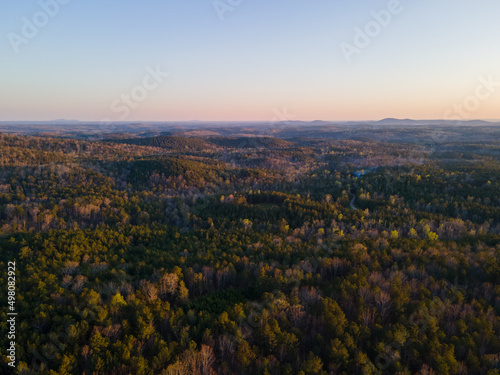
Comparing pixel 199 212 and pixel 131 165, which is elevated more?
pixel 131 165

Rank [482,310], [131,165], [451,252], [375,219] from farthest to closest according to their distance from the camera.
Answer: [131,165] → [375,219] → [451,252] → [482,310]

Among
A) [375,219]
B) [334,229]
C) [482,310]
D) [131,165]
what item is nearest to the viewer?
[482,310]

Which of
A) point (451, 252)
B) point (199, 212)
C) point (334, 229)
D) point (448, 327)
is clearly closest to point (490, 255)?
point (451, 252)

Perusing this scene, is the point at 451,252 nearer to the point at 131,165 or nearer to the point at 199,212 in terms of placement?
the point at 199,212

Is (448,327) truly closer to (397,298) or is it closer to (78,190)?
(397,298)

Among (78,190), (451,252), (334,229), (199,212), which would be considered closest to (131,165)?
(78,190)

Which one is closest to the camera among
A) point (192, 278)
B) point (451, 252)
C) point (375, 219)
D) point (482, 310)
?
point (482, 310)

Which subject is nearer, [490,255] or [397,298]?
[397,298]

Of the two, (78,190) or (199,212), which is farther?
(78,190)

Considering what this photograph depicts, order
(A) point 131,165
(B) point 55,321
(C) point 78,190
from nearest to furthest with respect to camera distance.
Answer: (B) point 55,321
(C) point 78,190
(A) point 131,165
